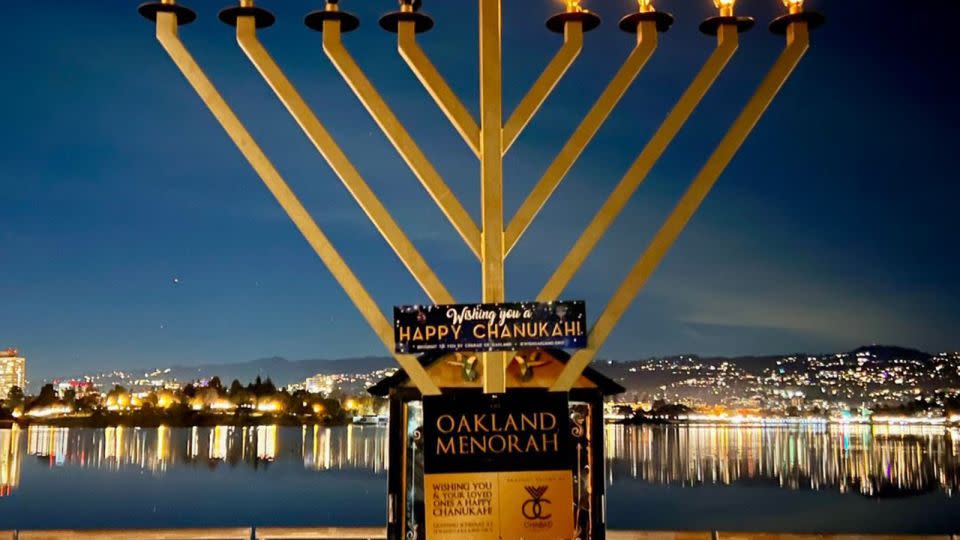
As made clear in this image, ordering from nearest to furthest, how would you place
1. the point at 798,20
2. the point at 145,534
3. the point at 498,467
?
the point at 498,467 < the point at 798,20 < the point at 145,534

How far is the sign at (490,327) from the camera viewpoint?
505 centimetres

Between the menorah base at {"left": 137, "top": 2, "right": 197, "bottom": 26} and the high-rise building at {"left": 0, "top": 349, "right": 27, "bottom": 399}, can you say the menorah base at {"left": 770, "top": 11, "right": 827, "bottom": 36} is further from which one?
the high-rise building at {"left": 0, "top": 349, "right": 27, "bottom": 399}

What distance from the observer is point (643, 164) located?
210 inches

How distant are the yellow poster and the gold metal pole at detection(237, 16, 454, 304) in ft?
3.18

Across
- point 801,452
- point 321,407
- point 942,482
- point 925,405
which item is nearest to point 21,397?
point 321,407

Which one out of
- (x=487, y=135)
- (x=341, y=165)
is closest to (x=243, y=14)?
(x=341, y=165)

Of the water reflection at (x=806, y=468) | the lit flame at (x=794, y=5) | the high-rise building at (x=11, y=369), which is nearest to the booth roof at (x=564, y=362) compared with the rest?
the lit flame at (x=794, y=5)

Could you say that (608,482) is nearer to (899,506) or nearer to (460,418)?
(899,506)

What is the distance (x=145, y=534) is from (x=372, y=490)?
33542mm

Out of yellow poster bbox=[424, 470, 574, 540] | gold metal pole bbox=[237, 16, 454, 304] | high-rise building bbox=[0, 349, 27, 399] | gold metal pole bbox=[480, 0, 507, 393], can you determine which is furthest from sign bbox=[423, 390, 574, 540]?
high-rise building bbox=[0, 349, 27, 399]

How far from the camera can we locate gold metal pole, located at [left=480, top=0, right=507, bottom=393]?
5.24 m

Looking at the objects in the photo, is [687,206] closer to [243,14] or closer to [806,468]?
[243,14]

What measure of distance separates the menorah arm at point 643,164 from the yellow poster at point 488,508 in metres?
1.02

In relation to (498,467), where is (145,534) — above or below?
below
